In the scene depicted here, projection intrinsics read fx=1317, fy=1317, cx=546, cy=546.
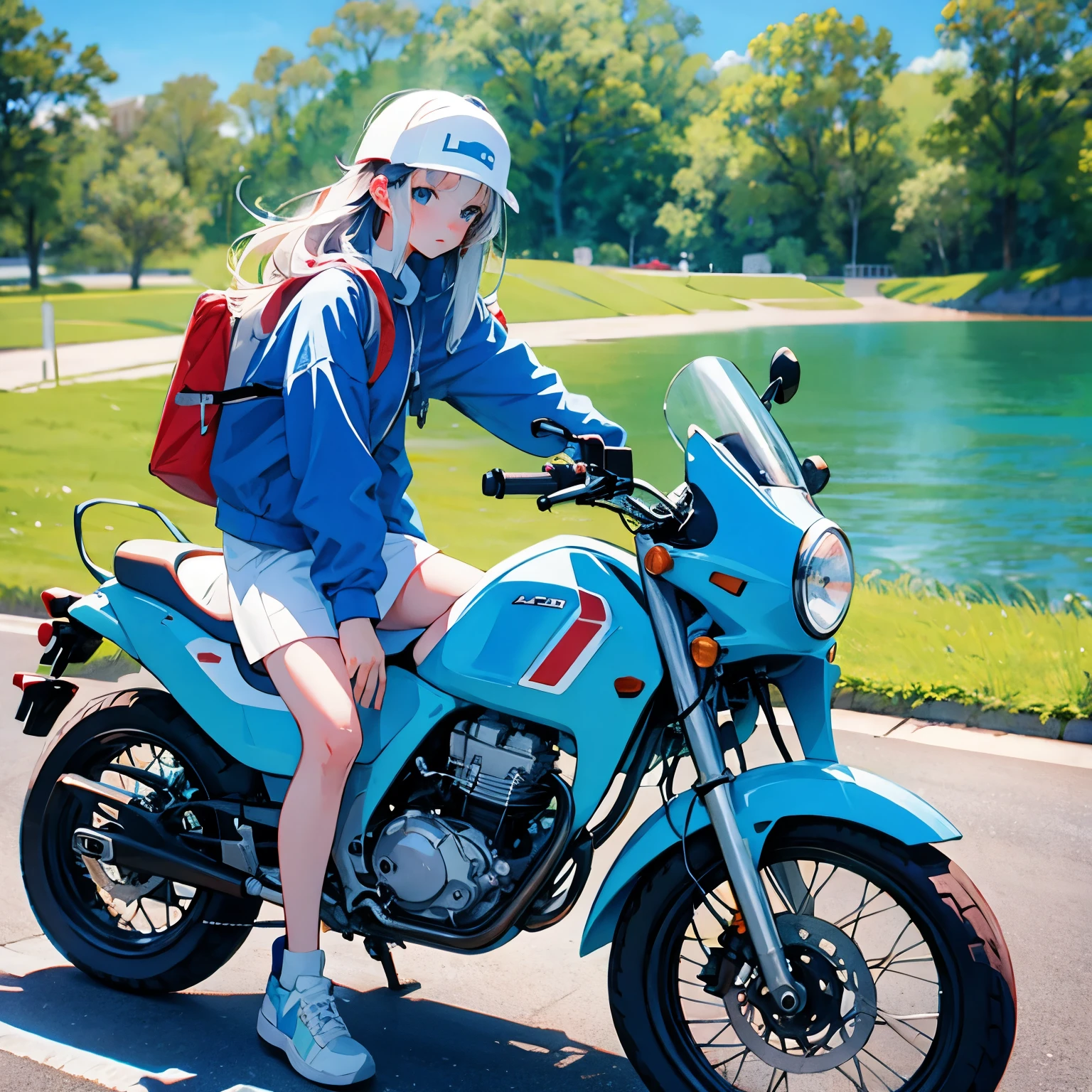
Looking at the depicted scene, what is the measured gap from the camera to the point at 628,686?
102 inches

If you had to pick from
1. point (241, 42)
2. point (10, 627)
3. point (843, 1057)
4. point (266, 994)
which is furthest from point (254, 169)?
point (843, 1057)

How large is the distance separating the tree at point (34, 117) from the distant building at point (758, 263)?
16.3ft

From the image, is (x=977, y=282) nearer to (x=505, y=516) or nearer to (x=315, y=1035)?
(x=505, y=516)

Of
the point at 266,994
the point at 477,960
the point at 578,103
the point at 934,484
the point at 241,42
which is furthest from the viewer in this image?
the point at 241,42

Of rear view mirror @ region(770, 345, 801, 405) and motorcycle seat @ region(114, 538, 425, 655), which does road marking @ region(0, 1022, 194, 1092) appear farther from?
rear view mirror @ region(770, 345, 801, 405)

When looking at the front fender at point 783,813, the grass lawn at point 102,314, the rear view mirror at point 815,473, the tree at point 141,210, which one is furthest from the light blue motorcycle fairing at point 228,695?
the tree at point 141,210

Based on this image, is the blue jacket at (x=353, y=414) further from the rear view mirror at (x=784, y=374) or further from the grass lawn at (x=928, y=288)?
the grass lawn at (x=928, y=288)

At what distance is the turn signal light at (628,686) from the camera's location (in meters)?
2.58

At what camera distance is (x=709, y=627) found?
2559 mm

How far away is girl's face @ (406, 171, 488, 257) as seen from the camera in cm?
283

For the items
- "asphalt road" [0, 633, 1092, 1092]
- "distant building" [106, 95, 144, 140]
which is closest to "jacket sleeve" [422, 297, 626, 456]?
"asphalt road" [0, 633, 1092, 1092]

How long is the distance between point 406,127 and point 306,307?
0.46 meters

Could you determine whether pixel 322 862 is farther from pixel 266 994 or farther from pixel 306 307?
pixel 306 307

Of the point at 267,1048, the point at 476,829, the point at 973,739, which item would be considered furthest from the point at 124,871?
the point at 973,739
